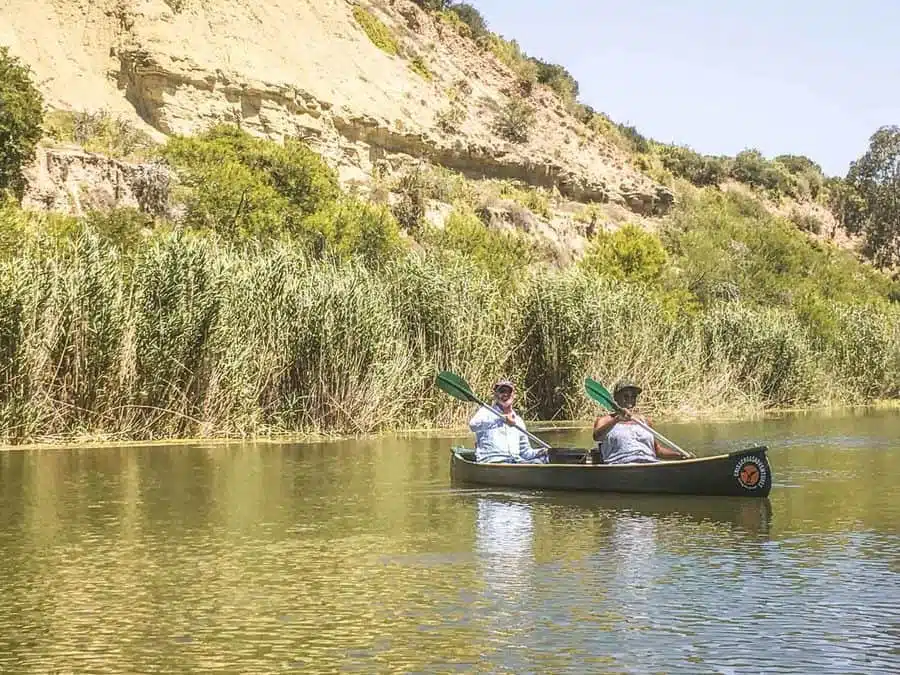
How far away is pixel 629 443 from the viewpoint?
49.1 feet

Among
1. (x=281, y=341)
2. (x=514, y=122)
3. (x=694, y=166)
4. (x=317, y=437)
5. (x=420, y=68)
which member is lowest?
(x=317, y=437)

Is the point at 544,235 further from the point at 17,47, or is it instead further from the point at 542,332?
the point at 542,332

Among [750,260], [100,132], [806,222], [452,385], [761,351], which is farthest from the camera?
[806,222]

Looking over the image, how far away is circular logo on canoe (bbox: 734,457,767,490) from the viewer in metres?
14.0

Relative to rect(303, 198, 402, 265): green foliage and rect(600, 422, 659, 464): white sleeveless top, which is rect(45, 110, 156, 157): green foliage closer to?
rect(303, 198, 402, 265): green foliage

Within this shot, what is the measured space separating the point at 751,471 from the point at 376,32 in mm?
56120

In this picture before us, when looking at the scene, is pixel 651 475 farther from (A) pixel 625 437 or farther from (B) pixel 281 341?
(B) pixel 281 341

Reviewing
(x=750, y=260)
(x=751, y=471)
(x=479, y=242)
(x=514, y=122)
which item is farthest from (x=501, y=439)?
(x=514, y=122)

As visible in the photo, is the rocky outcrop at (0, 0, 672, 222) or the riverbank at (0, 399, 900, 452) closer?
the riverbank at (0, 399, 900, 452)

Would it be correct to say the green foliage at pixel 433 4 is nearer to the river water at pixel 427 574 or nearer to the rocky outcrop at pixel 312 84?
the rocky outcrop at pixel 312 84

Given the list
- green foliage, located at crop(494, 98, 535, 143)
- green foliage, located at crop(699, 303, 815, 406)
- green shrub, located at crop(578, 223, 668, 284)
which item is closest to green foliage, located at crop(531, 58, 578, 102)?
green foliage, located at crop(494, 98, 535, 143)

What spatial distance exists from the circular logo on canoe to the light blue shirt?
3.09 meters

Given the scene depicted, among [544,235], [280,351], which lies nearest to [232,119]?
[544,235]

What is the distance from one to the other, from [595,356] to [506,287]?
289cm
